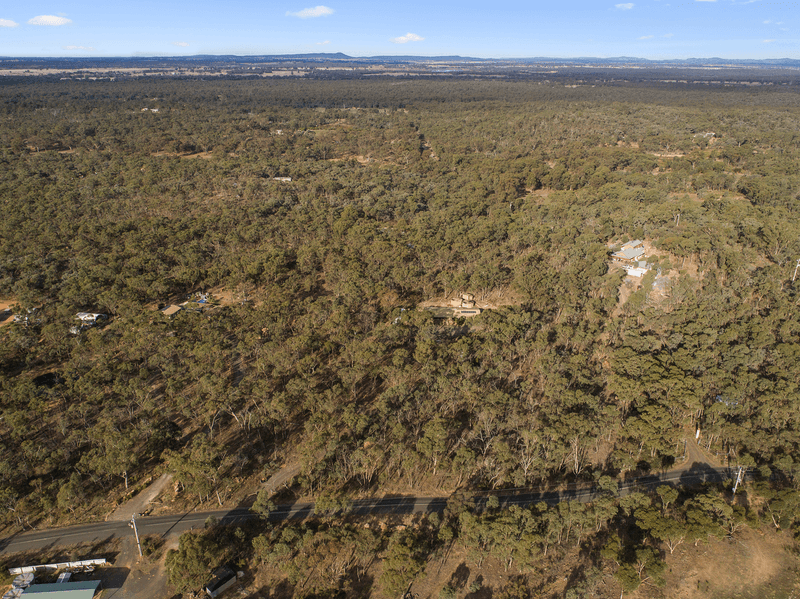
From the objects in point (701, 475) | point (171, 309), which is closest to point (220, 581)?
point (701, 475)

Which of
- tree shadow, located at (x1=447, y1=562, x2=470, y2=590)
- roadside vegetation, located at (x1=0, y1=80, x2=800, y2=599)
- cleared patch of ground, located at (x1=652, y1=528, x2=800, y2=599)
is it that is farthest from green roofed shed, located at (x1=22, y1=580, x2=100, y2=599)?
cleared patch of ground, located at (x1=652, y1=528, x2=800, y2=599)

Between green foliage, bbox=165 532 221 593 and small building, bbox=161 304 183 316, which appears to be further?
small building, bbox=161 304 183 316

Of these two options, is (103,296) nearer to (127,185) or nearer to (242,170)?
(127,185)

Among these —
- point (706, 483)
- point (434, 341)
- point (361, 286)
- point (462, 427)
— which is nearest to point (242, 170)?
point (361, 286)

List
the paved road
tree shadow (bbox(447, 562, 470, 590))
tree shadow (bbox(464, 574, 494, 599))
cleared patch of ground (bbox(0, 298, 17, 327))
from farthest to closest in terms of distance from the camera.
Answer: cleared patch of ground (bbox(0, 298, 17, 327)), the paved road, tree shadow (bbox(447, 562, 470, 590)), tree shadow (bbox(464, 574, 494, 599))

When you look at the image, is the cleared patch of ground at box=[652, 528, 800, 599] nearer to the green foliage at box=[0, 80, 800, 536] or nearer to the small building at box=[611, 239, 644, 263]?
the green foliage at box=[0, 80, 800, 536]

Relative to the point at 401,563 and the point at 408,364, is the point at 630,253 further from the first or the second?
the point at 401,563

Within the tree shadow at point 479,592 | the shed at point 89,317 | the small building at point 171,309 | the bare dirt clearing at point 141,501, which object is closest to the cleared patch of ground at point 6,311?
the shed at point 89,317
